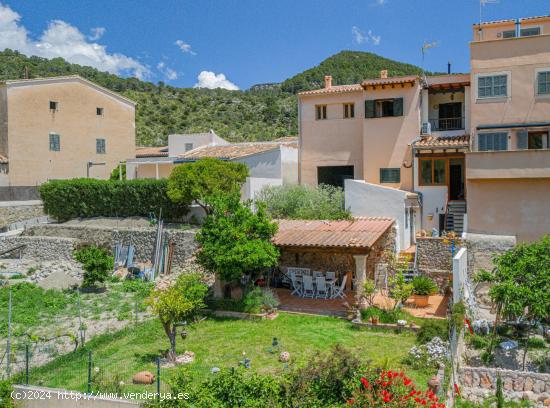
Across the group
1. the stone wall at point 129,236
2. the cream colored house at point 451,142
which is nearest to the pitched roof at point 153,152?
the stone wall at point 129,236

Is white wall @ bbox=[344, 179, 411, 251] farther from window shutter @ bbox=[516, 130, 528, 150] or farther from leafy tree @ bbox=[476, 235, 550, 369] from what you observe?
leafy tree @ bbox=[476, 235, 550, 369]

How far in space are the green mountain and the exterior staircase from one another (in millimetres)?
33807

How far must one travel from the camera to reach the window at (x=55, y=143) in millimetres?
37688

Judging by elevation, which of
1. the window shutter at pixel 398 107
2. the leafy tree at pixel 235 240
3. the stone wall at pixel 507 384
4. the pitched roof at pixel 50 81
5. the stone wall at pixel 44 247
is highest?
the pitched roof at pixel 50 81

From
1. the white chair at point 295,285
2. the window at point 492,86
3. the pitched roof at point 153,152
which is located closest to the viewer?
the white chair at point 295,285

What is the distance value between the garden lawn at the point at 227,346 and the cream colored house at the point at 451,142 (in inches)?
325

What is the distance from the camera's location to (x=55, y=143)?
3791 cm

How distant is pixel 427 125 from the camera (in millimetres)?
27828

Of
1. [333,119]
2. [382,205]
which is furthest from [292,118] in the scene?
[382,205]

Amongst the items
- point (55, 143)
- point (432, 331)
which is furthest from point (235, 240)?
point (55, 143)

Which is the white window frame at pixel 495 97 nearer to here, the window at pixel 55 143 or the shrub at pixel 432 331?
the shrub at pixel 432 331

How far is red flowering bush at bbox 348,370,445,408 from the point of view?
28.8ft

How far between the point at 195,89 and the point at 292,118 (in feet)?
73.2

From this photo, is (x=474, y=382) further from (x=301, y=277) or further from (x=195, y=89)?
(x=195, y=89)
